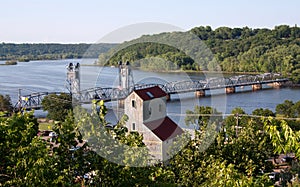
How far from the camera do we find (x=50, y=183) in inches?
113

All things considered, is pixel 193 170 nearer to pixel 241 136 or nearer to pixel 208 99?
pixel 241 136

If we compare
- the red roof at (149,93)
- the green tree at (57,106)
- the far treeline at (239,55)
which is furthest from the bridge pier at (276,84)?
the red roof at (149,93)

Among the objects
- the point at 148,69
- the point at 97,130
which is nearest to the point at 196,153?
the point at 97,130

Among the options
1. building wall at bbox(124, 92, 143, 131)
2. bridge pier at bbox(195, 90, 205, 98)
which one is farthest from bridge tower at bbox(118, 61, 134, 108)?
building wall at bbox(124, 92, 143, 131)

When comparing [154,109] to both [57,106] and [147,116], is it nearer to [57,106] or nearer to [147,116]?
[147,116]

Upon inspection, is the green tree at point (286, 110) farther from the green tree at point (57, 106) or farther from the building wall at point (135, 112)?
the building wall at point (135, 112)

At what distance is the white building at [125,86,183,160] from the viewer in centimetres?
683

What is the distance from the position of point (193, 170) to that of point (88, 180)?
1.35 m

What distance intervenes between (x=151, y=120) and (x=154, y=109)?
0.90 feet

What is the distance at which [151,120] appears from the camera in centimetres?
722

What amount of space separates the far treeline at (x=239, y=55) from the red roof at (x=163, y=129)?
14790 mm

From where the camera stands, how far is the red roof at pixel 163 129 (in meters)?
6.94

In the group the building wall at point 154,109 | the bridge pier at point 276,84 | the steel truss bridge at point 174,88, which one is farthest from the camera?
the bridge pier at point 276,84

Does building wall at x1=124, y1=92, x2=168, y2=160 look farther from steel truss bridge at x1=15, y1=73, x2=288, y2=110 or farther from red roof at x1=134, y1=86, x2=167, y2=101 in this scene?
steel truss bridge at x1=15, y1=73, x2=288, y2=110
